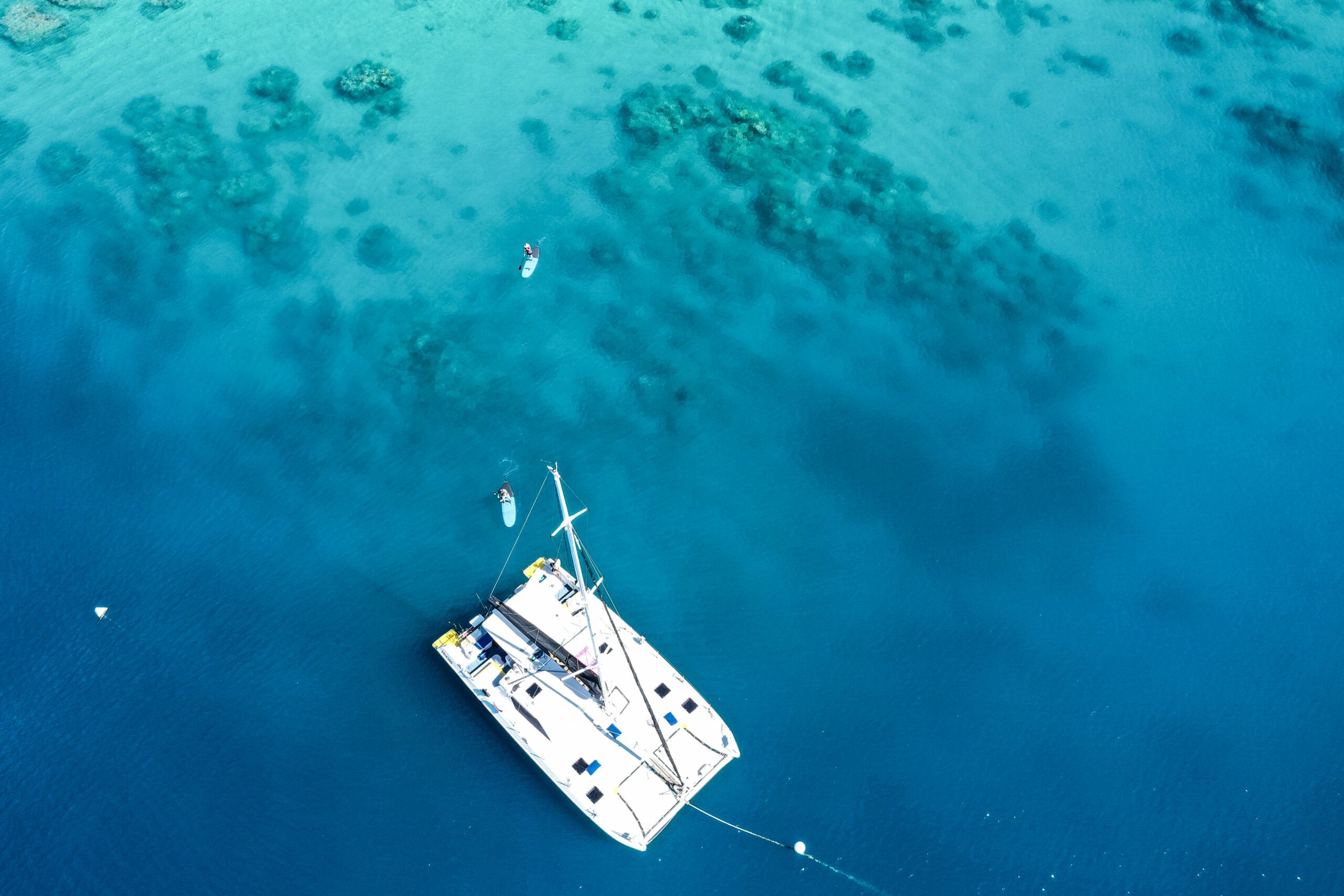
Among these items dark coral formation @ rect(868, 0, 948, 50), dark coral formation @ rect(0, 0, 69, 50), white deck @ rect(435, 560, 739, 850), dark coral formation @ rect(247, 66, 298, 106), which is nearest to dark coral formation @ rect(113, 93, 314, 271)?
dark coral formation @ rect(247, 66, 298, 106)

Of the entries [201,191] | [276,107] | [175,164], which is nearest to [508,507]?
[201,191]

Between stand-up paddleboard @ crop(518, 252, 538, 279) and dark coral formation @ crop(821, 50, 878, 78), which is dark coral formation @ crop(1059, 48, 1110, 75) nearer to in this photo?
dark coral formation @ crop(821, 50, 878, 78)

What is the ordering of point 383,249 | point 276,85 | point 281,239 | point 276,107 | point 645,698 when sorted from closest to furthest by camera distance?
point 645,698 < point 383,249 < point 281,239 < point 276,107 < point 276,85

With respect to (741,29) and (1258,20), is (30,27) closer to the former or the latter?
(741,29)

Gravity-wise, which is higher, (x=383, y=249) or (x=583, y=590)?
(x=383, y=249)

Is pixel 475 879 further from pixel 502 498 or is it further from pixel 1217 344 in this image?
pixel 1217 344

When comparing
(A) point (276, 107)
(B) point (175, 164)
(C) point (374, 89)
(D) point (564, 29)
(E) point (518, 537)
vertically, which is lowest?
(E) point (518, 537)

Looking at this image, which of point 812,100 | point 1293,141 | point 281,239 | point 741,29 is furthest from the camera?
point 741,29
